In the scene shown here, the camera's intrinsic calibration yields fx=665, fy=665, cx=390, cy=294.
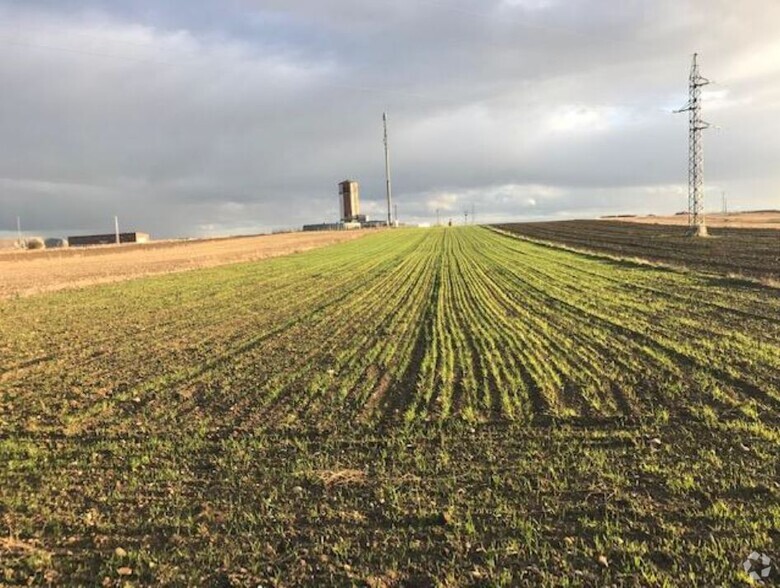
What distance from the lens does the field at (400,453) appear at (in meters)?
5.09

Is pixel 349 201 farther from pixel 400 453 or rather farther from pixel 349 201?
pixel 400 453

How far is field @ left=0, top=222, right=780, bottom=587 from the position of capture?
5.09m

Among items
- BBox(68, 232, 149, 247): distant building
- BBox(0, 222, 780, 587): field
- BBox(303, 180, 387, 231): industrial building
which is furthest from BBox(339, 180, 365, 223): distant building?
BBox(0, 222, 780, 587): field

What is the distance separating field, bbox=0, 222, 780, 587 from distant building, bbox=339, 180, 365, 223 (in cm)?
16191

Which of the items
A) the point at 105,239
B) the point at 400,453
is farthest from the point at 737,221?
the point at 105,239

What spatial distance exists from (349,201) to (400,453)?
172 m

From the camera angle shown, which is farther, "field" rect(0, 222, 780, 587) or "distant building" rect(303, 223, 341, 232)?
"distant building" rect(303, 223, 341, 232)

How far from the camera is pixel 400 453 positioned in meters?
7.26

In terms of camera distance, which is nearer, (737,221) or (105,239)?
(737,221)

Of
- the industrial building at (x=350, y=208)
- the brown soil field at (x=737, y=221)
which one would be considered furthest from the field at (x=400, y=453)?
the industrial building at (x=350, y=208)

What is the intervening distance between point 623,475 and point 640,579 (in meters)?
1.88

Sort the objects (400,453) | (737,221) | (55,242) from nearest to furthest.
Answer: (400,453)
(737,221)
(55,242)

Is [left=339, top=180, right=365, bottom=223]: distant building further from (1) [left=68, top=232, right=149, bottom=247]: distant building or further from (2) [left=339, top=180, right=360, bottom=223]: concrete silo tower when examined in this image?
(1) [left=68, top=232, right=149, bottom=247]: distant building

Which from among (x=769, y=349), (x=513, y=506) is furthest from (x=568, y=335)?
(x=513, y=506)
